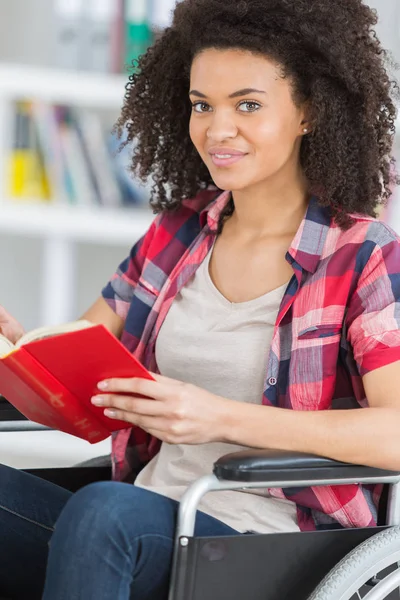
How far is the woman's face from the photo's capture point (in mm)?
1445

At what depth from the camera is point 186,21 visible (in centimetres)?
154

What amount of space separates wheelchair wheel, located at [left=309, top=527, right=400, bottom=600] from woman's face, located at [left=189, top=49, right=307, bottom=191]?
0.56 metres

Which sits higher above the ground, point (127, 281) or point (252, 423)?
point (127, 281)

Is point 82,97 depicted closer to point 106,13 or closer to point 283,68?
point 106,13

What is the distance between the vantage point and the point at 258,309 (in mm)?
1474

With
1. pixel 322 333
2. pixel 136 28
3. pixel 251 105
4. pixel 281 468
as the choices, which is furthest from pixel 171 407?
pixel 136 28

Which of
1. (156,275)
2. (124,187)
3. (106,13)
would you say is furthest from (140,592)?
(106,13)

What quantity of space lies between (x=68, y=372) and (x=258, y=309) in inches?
13.8

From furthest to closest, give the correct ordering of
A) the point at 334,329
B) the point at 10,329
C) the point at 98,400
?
the point at 10,329 < the point at 334,329 < the point at 98,400

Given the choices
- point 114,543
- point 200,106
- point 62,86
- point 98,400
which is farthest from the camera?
point 62,86

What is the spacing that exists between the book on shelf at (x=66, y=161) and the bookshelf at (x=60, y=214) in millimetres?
33

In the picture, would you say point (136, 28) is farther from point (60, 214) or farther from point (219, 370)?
point (219, 370)

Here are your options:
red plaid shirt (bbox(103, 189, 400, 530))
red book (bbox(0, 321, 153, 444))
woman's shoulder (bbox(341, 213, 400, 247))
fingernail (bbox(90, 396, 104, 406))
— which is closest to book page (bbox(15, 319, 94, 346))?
red book (bbox(0, 321, 153, 444))

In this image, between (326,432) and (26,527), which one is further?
(26,527)
